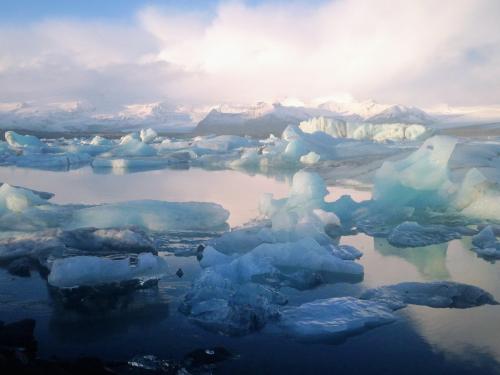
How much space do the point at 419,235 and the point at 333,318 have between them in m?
3.21

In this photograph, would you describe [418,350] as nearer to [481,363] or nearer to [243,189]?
[481,363]

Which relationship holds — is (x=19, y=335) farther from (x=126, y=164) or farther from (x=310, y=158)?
(x=126, y=164)

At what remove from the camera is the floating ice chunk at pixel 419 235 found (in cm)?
639

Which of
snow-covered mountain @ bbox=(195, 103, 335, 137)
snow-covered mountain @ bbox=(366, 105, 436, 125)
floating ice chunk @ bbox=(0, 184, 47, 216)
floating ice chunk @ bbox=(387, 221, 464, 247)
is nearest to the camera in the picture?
floating ice chunk @ bbox=(387, 221, 464, 247)

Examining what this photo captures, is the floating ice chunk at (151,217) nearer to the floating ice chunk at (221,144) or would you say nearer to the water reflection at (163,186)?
the water reflection at (163,186)

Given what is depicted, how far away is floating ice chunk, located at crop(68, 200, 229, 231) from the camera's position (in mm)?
7004

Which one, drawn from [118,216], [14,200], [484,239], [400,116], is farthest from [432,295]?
[400,116]

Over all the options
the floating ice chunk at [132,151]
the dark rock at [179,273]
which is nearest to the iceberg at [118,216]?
the dark rock at [179,273]

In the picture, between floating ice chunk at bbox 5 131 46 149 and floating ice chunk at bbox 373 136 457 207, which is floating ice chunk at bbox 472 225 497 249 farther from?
floating ice chunk at bbox 5 131 46 149

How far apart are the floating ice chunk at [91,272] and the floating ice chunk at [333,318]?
5.05 ft

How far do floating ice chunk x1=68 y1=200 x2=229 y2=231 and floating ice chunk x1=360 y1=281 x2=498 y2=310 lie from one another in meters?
3.30

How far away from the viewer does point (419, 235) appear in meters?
6.60

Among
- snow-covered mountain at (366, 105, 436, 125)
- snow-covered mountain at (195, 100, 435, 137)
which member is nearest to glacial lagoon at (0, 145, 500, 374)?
snow-covered mountain at (195, 100, 435, 137)

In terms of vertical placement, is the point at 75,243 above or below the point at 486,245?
above
